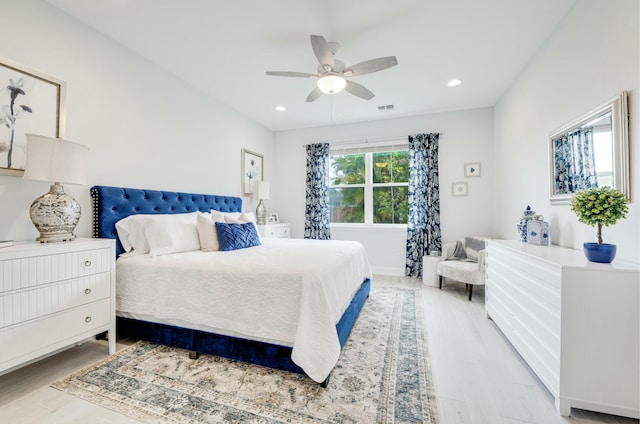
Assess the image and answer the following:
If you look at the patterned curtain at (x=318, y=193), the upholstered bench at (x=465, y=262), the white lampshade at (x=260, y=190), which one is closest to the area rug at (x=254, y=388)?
the upholstered bench at (x=465, y=262)

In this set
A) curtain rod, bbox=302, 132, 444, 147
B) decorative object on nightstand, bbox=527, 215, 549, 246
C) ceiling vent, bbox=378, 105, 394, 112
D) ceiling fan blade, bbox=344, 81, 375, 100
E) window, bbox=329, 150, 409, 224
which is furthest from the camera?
window, bbox=329, 150, 409, 224

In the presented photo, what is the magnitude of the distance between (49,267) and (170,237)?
2.76ft

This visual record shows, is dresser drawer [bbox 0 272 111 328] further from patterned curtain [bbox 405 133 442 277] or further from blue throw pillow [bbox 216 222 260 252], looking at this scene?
patterned curtain [bbox 405 133 442 277]

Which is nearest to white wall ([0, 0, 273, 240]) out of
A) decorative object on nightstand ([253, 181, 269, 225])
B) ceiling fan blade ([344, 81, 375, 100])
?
decorative object on nightstand ([253, 181, 269, 225])

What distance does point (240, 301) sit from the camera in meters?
1.83

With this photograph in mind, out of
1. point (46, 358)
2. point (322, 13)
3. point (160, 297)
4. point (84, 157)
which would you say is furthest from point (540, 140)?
point (46, 358)

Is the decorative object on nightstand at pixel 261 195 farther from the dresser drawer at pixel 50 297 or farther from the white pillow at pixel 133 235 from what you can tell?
the dresser drawer at pixel 50 297

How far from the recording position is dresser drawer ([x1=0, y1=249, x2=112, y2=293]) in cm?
153

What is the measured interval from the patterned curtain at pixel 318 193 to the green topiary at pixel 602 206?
369 cm

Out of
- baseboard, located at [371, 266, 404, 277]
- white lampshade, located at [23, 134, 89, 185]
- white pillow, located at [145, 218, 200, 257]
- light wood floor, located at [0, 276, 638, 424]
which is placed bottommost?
light wood floor, located at [0, 276, 638, 424]

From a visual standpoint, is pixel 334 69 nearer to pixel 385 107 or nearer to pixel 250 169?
pixel 385 107

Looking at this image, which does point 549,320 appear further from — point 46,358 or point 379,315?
point 46,358

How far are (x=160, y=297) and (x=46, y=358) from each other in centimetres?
98

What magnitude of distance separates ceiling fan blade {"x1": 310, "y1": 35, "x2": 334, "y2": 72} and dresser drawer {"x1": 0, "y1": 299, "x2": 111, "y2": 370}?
2541mm
